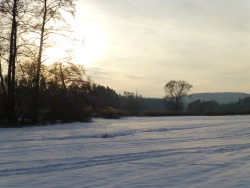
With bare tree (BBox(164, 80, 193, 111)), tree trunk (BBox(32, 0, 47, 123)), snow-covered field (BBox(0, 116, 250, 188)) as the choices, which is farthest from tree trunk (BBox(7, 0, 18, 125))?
bare tree (BBox(164, 80, 193, 111))

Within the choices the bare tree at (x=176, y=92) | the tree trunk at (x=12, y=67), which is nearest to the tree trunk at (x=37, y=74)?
the tree trunk at (x=12, y=67)

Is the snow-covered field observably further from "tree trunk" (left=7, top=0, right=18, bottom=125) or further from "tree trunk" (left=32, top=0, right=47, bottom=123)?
"tree trunk" (left=32, top=0, right=47, bottom=123)

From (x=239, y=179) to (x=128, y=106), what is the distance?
5420 cm

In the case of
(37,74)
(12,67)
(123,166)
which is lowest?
(123,166)

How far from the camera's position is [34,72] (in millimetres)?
21031

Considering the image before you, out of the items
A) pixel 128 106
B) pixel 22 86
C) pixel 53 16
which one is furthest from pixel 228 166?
pixel 128 106

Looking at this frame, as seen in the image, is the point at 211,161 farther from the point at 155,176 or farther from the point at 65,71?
the point at 65,71

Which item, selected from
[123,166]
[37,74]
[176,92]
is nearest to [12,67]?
[37,74]

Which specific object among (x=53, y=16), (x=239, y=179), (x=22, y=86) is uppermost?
(x=53, y=16)

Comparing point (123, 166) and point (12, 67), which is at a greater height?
point (12, 67)

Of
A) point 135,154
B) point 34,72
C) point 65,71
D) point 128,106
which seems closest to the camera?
point 135,154

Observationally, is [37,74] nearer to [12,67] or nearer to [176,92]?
[12,67]

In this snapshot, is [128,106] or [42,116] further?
[128,106]

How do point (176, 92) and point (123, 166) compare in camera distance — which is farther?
point (176, 92)
